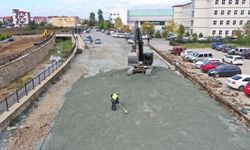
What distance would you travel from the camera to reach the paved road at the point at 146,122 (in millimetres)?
14000

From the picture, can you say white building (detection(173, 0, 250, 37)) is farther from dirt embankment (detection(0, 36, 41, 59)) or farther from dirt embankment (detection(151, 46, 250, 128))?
dirt embankment (detection(151, 46, 250, 128))

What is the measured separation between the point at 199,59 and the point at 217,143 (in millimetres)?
26301

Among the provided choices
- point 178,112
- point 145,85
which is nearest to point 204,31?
point 145,85

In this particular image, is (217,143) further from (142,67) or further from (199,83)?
(142,67)

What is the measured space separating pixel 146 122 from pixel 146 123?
5.7 inches

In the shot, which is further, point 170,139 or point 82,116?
point 82,116

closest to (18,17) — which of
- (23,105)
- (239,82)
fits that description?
(23,105)

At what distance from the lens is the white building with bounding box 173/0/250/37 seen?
267 feet

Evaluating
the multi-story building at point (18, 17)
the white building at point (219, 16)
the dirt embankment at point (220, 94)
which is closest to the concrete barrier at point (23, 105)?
the dirt embankment at point (220, 94)

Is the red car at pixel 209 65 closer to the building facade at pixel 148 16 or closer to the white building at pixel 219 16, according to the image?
the white building at pixel 219 16

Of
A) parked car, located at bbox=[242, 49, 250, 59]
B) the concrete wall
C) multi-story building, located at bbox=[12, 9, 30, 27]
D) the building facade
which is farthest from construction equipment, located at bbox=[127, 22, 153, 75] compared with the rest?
multi-story building, located at bbox=[12, 9, 30, 27]

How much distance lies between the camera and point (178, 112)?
60.1 ft

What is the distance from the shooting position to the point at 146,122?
16.4 m

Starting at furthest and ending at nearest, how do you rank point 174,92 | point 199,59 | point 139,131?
point 199,59 < point 174,92 < point 139,131
